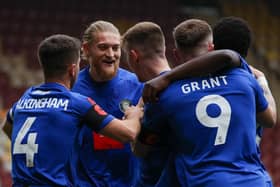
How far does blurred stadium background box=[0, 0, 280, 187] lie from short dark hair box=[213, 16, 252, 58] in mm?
7686

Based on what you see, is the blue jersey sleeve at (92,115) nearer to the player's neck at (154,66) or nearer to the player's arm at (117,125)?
the player's arm at (117,125)

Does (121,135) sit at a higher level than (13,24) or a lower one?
higher

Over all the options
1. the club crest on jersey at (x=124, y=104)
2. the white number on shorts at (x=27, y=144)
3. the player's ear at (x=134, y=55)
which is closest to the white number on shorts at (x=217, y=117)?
the player's ear at (x=134, y=55)

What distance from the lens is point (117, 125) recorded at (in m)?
4.69

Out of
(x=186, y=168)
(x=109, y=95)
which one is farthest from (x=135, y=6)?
(x=186, y=168)

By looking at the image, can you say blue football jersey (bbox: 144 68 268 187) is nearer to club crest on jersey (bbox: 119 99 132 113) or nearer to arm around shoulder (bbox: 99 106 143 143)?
arm around shoulder (bbox: 99 106 143 143)

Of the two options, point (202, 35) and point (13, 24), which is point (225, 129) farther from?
point (13, 24)

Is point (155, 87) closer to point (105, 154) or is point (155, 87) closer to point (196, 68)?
point (196, 68)

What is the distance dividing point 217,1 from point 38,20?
4.30 meters

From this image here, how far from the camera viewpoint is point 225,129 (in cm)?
440

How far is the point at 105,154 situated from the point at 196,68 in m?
1.18

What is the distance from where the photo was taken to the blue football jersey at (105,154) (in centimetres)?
538

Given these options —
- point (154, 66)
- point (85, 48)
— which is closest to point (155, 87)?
point (154, 66)

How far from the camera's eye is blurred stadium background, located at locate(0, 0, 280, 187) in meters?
14.1
